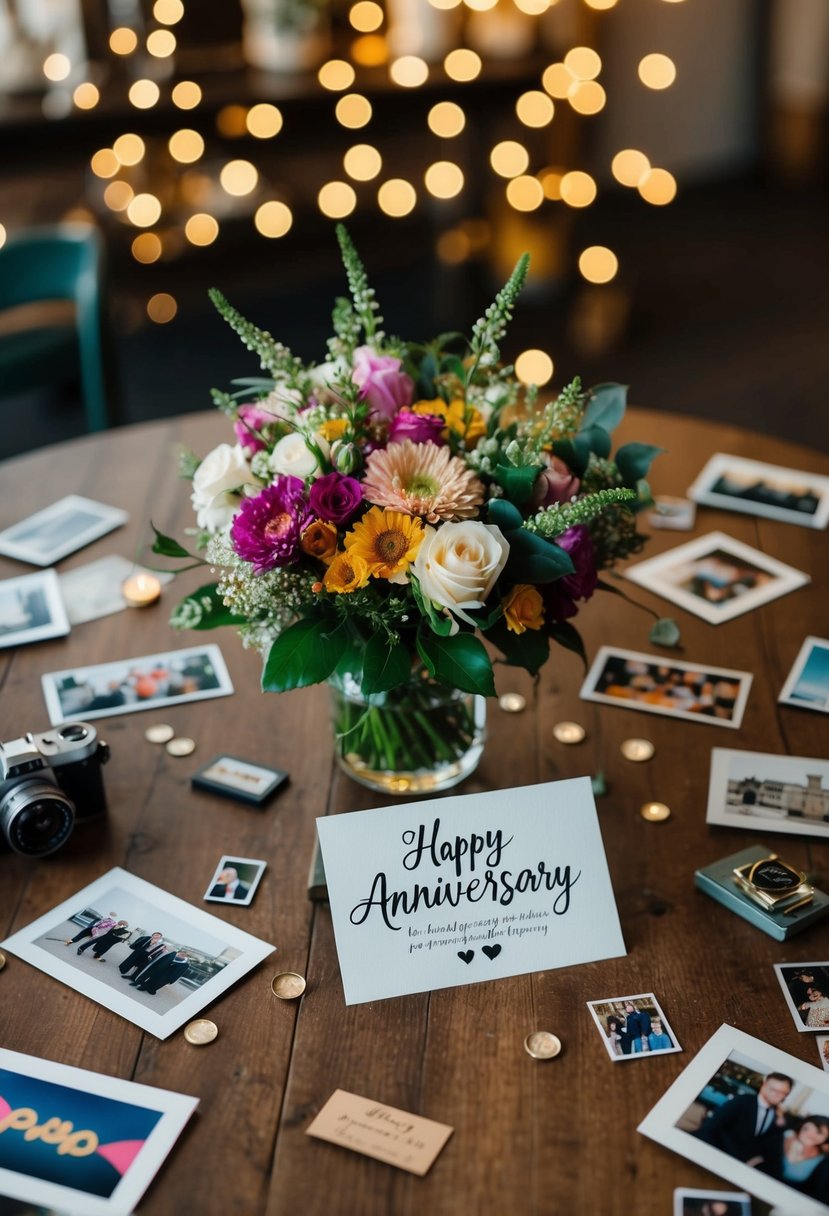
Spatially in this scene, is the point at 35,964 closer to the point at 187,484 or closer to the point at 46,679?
the point at 46,679

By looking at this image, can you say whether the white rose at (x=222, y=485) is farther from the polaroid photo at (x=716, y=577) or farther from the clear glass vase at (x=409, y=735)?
the polaroid photo at (x=716, y=577)

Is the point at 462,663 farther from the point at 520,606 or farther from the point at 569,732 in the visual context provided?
the point at 569,732

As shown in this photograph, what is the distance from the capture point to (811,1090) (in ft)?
3.24

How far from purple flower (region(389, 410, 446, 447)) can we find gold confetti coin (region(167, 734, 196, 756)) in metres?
0.47

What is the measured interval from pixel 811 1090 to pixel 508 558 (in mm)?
510

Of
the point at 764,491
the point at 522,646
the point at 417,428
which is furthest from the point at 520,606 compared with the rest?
the point at 764,491

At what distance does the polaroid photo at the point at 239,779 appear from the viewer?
1300 mm

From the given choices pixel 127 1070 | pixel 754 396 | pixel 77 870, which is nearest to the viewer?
pixel 127 1070

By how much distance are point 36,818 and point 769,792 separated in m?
0.76

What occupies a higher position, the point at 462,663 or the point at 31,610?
the point at 462,663

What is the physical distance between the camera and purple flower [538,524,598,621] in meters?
1.11

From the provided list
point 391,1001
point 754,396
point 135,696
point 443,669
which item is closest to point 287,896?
point 391,1001

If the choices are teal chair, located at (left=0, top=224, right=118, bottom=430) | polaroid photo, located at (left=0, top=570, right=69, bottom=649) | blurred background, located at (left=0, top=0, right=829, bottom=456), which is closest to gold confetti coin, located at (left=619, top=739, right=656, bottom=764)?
polaroid photo, located at (left=0, top=570, right=69, bottom=649)

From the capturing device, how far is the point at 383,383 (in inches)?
46.1
